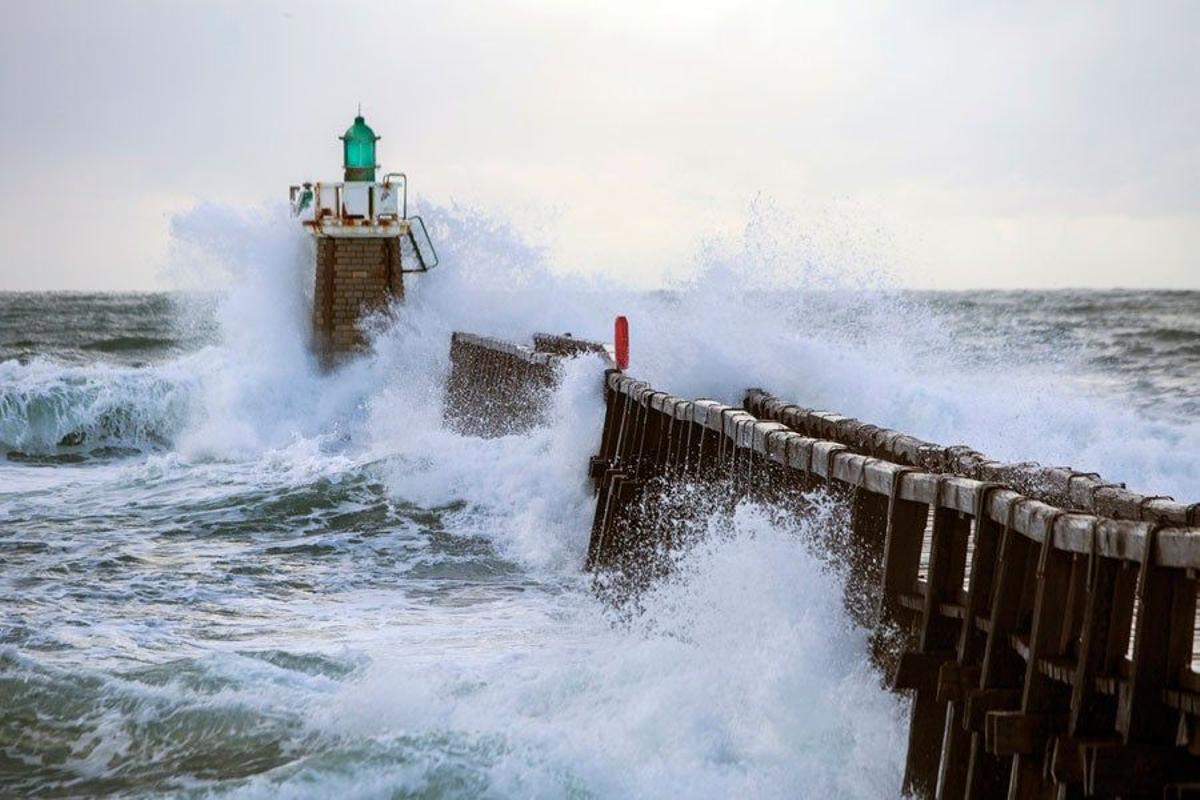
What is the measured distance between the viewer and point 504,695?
27.3 feet

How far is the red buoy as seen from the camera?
13.4 m

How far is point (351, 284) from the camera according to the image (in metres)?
26.0

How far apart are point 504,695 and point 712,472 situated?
2.20 meters

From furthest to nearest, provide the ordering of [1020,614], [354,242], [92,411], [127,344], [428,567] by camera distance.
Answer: [127,344]
[92,411]
[354,242]
[428,567]
[1020,614]

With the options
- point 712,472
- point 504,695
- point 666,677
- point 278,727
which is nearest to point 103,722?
point 278,727

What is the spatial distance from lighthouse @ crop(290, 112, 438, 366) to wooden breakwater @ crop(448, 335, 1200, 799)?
58.2 ft

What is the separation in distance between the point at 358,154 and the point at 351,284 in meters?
2.06

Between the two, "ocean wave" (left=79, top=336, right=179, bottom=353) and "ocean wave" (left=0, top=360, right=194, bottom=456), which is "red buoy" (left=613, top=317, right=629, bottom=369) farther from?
"ocean wave" (left=79, top=336, right=179, bottom=353)

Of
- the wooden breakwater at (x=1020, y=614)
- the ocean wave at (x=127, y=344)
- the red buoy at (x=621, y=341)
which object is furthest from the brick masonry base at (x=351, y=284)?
the ocean wave at (x=127, y=344)

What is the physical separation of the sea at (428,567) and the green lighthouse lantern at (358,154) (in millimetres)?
1906

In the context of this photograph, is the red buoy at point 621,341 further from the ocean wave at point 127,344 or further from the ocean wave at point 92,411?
the ocean wave at point 127,344

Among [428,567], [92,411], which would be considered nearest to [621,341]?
[428,567]

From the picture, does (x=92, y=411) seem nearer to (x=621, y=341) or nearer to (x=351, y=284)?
(x=351, y=284)

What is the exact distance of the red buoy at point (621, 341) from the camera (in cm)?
1345
